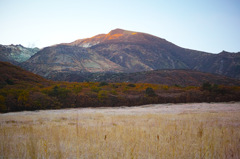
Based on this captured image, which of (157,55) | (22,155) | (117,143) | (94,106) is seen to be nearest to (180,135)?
(117,143)

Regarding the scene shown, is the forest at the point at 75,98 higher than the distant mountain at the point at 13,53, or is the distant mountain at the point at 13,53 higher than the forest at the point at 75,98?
the distant mountain at the point at 13,53

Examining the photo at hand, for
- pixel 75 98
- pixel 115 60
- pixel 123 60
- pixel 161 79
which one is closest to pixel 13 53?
pixel 115 60

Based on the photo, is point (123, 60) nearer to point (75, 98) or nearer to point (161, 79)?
point (161, 79)

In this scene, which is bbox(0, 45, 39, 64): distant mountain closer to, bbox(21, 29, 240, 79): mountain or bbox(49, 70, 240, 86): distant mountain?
bbox(21, 29, 240, 79): mountain

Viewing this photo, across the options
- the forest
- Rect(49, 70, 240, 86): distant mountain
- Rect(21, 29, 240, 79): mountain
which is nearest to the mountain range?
Rect(21, 29, 240, 79): mountain

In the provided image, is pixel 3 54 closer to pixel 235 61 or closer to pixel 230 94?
pixel 230 94

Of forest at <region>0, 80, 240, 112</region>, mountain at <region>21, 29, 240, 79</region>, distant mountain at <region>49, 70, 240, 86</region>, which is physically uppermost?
mountain at <region>21, 29, 240, 79</region>

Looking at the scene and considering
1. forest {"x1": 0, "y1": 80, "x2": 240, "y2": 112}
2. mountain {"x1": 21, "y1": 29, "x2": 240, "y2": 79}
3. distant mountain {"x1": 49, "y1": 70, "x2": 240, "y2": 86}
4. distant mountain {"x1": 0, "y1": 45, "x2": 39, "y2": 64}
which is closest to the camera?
forest {"x1": 0, "y1": 80, "x2": 240, "y2": 112}

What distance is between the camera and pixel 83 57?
143 m

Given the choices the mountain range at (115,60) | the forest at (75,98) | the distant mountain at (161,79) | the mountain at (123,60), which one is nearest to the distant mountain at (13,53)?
the mountain range at (115,60)

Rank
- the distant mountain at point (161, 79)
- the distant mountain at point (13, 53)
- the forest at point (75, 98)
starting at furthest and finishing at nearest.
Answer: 1. the distant mountain at point (13, 53)
2. the distant mountain at point (161, 79)
3. the forest at point (75, 98)

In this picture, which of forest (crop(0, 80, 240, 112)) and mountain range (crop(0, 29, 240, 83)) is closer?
forest (crop(0, 80, 240, 112))

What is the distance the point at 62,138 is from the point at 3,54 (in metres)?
188

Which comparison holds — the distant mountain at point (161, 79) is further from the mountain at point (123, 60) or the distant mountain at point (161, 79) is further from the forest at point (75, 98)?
the mountain at point (123, 60)
